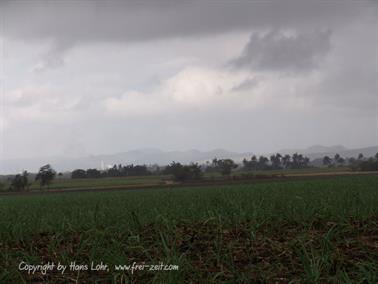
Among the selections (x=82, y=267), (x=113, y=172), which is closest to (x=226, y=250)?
(x=82, y=267)

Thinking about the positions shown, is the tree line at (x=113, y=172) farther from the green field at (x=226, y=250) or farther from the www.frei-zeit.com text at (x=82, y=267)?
the www.frei-zeit.com text at (x=82, y=267)

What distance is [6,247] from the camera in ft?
23.7

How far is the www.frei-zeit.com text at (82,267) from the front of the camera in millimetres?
5617

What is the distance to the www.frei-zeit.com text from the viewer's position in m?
5.62

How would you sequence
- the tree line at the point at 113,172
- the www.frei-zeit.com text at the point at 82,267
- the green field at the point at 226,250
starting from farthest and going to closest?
the tree line at the point at 113,172, the www.frei-zeit.com text at the point at 82,267, the green field at the point at 226,250

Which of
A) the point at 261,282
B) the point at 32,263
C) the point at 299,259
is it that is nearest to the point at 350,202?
the point at 299,259

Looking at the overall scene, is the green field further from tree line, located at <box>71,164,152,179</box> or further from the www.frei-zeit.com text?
tree line, located at <box>71,164,152,179</box>

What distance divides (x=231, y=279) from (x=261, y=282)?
0.37m

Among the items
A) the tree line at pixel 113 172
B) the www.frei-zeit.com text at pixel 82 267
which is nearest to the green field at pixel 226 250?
the www.frei-zeit.com text at pixel 82 267

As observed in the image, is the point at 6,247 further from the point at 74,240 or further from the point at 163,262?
the point at 163,262

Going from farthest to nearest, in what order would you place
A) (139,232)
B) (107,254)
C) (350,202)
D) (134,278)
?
(350,202), (139,232), (107,254), (134,278)

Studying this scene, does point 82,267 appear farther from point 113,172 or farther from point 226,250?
point 113,172

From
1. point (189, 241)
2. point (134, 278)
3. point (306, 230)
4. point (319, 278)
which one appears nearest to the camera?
point (319, 278)

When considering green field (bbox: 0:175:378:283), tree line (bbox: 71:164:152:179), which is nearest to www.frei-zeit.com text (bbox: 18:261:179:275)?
green field (bbox: 0:175:378:283)
